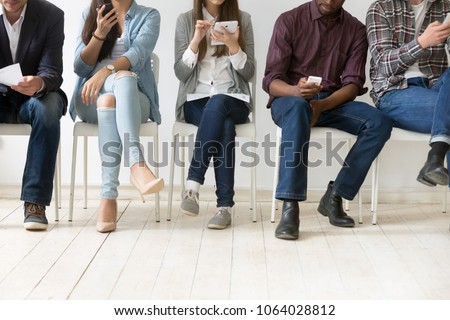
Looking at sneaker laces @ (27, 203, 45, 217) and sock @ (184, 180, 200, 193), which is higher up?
sock @ (184, 180, 200, 193)

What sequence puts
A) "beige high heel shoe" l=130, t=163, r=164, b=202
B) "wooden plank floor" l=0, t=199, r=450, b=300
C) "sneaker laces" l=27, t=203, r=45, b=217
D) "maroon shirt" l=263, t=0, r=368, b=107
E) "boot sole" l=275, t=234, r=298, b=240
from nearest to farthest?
"wooden plank floor" l=0, t=199, r=450, b=300 < "beige high heel shoe" l=130, t=163, r=164, b=202 < "boot sole" l=275, t=234, r=298, b=240 < "sneaker laces" l=27, t=203, r=45, b=217 < "maroon shirt" l=263, t=0, r=368, b=107

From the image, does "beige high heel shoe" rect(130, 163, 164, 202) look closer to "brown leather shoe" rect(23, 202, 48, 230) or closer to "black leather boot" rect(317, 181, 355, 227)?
"brown leather shoe" rect(23, 202, 48, 230)

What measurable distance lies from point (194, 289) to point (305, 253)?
0.62 m

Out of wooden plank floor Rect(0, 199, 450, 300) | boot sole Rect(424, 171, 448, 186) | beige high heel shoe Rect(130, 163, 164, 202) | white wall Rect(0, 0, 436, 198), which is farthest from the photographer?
white wall Rect(0, 0, 436, 198)

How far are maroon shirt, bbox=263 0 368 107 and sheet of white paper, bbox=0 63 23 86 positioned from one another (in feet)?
3.60

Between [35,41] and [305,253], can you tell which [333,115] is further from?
[35,41]

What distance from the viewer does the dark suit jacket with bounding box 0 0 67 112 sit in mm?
3363

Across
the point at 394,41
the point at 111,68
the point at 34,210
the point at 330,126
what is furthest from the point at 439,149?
the point at 34,210

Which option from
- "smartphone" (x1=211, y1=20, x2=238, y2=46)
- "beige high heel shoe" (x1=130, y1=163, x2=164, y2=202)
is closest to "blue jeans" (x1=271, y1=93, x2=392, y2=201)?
"smartphone" (x1=211, y1=20, x2=238, y2=46)

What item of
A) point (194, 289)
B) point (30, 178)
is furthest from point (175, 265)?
point (30, 178)

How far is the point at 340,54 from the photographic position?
3.53 m

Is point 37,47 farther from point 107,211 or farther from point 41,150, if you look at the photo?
point 107,211

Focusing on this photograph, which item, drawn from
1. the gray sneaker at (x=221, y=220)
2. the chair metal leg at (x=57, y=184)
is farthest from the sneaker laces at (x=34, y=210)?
the gray sneaker at (x=221, y=220)

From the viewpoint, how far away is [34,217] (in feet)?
10.8
